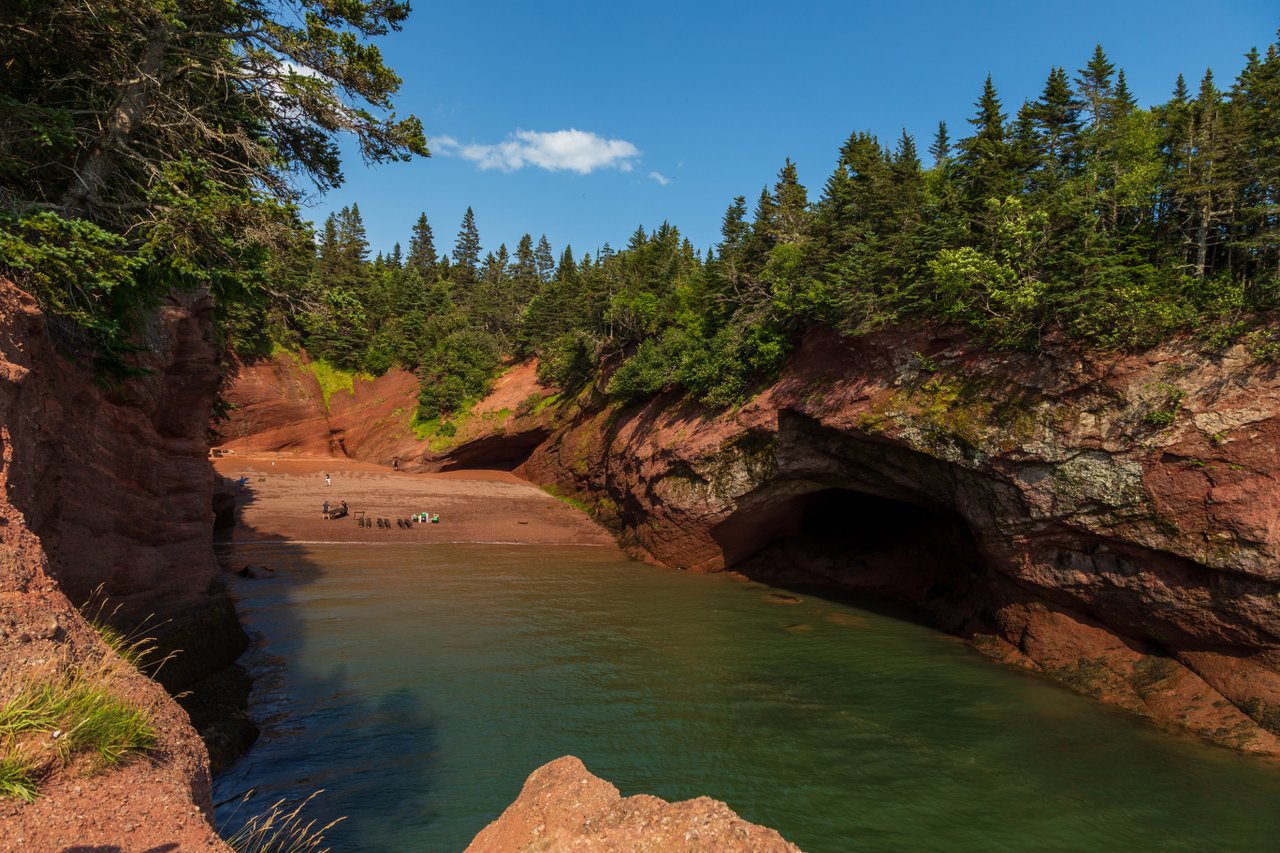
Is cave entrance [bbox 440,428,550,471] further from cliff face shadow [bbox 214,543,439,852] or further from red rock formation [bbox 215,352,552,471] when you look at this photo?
cliff face shadow [bbox 214,543,439,852]

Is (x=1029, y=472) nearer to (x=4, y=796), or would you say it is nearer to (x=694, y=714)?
(x=694, y=714)

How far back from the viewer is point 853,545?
25234mm

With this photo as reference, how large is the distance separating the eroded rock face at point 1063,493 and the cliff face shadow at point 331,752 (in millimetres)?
14500

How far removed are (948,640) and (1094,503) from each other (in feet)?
19.6

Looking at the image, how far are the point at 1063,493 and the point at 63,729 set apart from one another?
1750 cm

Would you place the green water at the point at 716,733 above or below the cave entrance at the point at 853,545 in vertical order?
below

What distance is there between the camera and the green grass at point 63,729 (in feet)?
12.0

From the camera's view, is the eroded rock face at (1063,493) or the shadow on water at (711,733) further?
the eroded rock face at (1063,493)

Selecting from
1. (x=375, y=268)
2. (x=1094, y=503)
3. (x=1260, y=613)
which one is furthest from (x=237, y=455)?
(x=1260, y=613)

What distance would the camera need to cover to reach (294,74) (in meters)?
10.2

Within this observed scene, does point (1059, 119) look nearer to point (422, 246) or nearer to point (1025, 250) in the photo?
point (1025, 250)

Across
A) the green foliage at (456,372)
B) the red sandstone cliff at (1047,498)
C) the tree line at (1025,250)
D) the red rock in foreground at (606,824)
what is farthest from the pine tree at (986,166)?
the green foliage at (456,372)

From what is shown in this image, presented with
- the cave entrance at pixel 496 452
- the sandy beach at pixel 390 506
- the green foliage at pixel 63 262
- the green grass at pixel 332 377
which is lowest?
the sandy beach at pixel 390 506

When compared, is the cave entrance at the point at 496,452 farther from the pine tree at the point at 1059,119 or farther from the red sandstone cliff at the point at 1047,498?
the pine tree at the point at 1059,119
